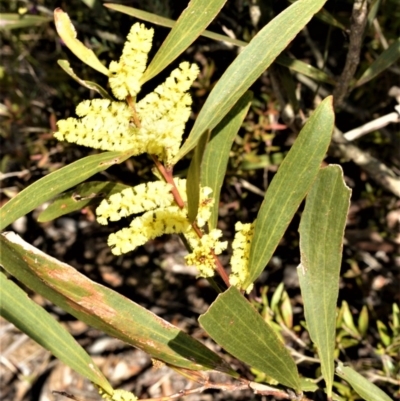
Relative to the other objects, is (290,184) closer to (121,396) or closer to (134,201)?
(134,201)

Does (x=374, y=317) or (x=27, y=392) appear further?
(x=27, y=392)

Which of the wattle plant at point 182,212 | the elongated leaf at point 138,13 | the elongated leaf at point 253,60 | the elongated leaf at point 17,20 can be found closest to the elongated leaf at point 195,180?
the wattle plant at point 182,212

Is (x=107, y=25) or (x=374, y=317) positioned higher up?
(x=107, y=25)

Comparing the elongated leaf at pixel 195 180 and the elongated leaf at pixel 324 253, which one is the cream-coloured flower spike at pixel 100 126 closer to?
the elongated leaf at pixel 195 180

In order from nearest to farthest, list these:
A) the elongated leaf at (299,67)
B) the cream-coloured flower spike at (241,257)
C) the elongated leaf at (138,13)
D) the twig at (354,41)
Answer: the cream-coloured flower spike at (241,257), the elongated leaf at (138,13), the twig at (354,41), the elongated leaf at (299,67)

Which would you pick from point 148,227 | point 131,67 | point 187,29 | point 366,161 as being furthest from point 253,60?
point 366,161

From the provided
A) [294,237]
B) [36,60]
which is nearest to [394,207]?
[294,237]

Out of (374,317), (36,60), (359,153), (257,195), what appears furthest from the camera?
(36,60)

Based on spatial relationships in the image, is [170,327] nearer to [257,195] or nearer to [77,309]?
[77,309]
